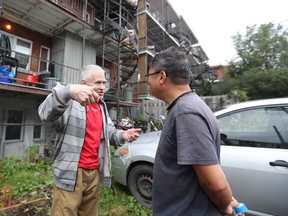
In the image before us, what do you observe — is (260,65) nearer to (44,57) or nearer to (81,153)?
(44,57)

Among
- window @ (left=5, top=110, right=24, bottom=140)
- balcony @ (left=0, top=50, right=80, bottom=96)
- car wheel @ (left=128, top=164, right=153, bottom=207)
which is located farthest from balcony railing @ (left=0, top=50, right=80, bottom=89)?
car wheel @ (left=128, top=164, right=153, bottom=207)

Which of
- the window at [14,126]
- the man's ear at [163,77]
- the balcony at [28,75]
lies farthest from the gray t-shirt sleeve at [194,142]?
the window at [14,126]

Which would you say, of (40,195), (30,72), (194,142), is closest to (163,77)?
(194,142)

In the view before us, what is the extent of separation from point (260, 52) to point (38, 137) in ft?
46.7

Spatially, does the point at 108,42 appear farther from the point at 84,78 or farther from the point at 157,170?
the point at 157,170

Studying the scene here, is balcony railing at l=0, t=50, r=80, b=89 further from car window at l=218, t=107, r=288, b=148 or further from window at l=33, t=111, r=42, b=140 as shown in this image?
car window at l=218, t=107, r=288, b=148

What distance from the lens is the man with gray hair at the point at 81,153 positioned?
5.32 feet

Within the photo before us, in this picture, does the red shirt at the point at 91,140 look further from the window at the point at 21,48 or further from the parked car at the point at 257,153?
the window at the point at 21,48

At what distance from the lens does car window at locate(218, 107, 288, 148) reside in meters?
2.25

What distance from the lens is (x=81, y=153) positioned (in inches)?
68.8

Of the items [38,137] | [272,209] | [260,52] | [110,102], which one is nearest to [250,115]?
[272,209]

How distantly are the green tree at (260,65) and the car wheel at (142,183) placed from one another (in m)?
10.7

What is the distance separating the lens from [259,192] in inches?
84.8

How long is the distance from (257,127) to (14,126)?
780cm
